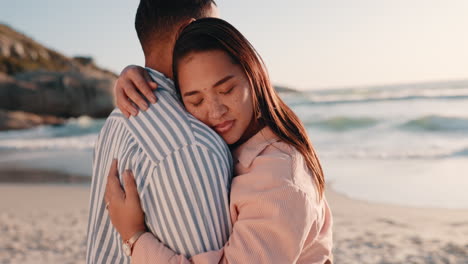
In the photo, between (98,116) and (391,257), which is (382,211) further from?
(98,116)

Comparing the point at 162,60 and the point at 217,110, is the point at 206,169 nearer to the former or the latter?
the point at 217,110

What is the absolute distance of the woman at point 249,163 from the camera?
4.59ft

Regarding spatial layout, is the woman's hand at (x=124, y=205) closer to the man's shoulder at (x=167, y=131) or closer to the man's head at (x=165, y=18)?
the man's shoulder at (x=167, y=131)

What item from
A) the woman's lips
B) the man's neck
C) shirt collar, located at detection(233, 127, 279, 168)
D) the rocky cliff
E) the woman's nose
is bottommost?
shirt collar, located at detection(233, 127, 279, 168)

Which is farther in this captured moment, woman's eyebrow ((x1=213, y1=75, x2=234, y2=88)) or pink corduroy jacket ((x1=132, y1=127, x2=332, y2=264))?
woman's eyebrow ((x1=213, y1=75, x2=234, y2=88))

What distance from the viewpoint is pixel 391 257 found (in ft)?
15.9

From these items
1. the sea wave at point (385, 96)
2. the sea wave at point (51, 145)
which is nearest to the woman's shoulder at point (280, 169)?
the sea wave at point (51, 145)

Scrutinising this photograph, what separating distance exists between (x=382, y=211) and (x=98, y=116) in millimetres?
21820

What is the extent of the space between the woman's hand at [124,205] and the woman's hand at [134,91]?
187 mm

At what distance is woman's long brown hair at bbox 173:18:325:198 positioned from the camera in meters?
1.69

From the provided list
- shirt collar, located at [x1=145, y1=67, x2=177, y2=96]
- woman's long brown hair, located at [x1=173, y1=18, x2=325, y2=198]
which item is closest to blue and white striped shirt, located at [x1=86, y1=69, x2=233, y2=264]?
shirt collar, located at [x1=145, y1=67, x2=177, y2=96]

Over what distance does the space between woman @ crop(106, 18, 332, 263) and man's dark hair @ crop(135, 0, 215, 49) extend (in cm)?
23

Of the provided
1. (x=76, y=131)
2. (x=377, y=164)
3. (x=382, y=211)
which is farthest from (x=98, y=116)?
(x=382, y=211)

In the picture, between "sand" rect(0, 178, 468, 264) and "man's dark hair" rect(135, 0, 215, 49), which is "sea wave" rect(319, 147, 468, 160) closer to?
"sand" rect(0, 178, 468, 264)
